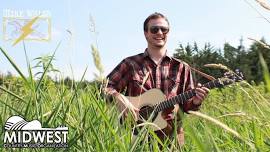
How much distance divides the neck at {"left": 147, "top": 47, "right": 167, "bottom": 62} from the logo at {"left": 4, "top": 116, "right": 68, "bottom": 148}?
9.61 feet

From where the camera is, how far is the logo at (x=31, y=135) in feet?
5.76

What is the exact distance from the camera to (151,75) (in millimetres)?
4734

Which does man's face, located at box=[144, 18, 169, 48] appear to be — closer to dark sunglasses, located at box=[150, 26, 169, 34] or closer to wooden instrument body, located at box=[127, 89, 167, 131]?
dark sunglasses, located at box=[150, 26, 169, 34]

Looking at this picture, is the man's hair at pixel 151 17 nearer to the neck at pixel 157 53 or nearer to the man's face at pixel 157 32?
the man's face at pixel 157 32

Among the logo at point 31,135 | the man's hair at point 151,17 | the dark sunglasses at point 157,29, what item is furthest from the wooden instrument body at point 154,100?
the logo at point 31,135

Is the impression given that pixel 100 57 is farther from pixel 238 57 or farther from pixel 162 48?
pixel 238 57

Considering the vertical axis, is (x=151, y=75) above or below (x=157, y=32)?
below

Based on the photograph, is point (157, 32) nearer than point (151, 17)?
Yes

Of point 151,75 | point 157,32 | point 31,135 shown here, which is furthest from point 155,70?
point 31,135

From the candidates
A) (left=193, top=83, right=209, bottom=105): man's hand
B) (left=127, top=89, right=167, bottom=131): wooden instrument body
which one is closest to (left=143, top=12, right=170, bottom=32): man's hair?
(left=127, top=89, right=167, bottom=131): wooden instrument body

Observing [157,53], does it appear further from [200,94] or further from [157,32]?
[200,94]

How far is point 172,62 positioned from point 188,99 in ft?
1.64

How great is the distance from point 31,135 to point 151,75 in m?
2.89

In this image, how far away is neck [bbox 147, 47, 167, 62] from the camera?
4.82 m
